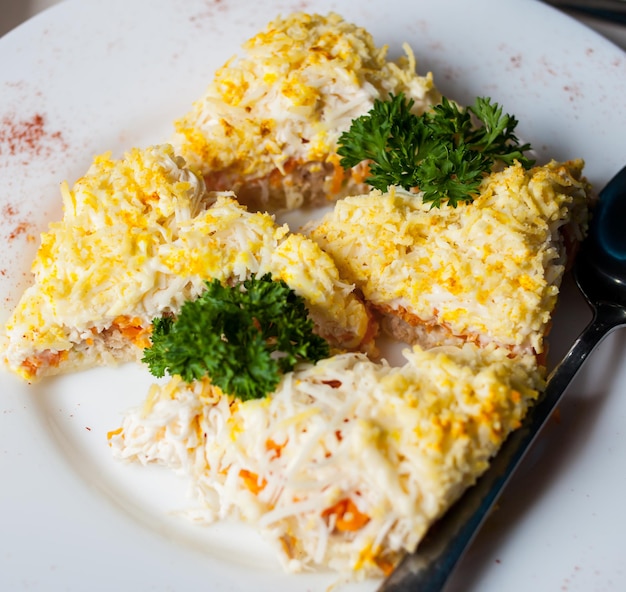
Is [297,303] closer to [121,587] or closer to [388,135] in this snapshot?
[388,135]

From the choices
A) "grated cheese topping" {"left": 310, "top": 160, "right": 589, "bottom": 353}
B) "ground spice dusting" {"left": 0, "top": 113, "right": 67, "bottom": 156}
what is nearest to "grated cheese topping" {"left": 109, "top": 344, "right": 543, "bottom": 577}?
"grated cheese topping" {"left": 310, "top": 160, "right": 589, "bottom": 353}

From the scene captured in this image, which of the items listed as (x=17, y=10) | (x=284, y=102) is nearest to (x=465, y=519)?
(x=284, y=102)

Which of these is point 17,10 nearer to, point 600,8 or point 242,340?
point 242,340

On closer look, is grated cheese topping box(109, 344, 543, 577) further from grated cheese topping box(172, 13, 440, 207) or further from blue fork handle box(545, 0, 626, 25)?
blue fork handle box(545, 0, 626, 25)

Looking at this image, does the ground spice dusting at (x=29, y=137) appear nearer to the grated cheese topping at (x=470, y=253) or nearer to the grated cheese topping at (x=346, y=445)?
the grated cheese topping at (x=470, y=253)

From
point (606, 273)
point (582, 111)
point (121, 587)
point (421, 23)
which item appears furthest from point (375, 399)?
point (421, 23)

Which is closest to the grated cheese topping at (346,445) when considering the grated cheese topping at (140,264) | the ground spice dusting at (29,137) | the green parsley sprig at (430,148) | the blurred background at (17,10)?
the grated cheese topping at (140,264)
